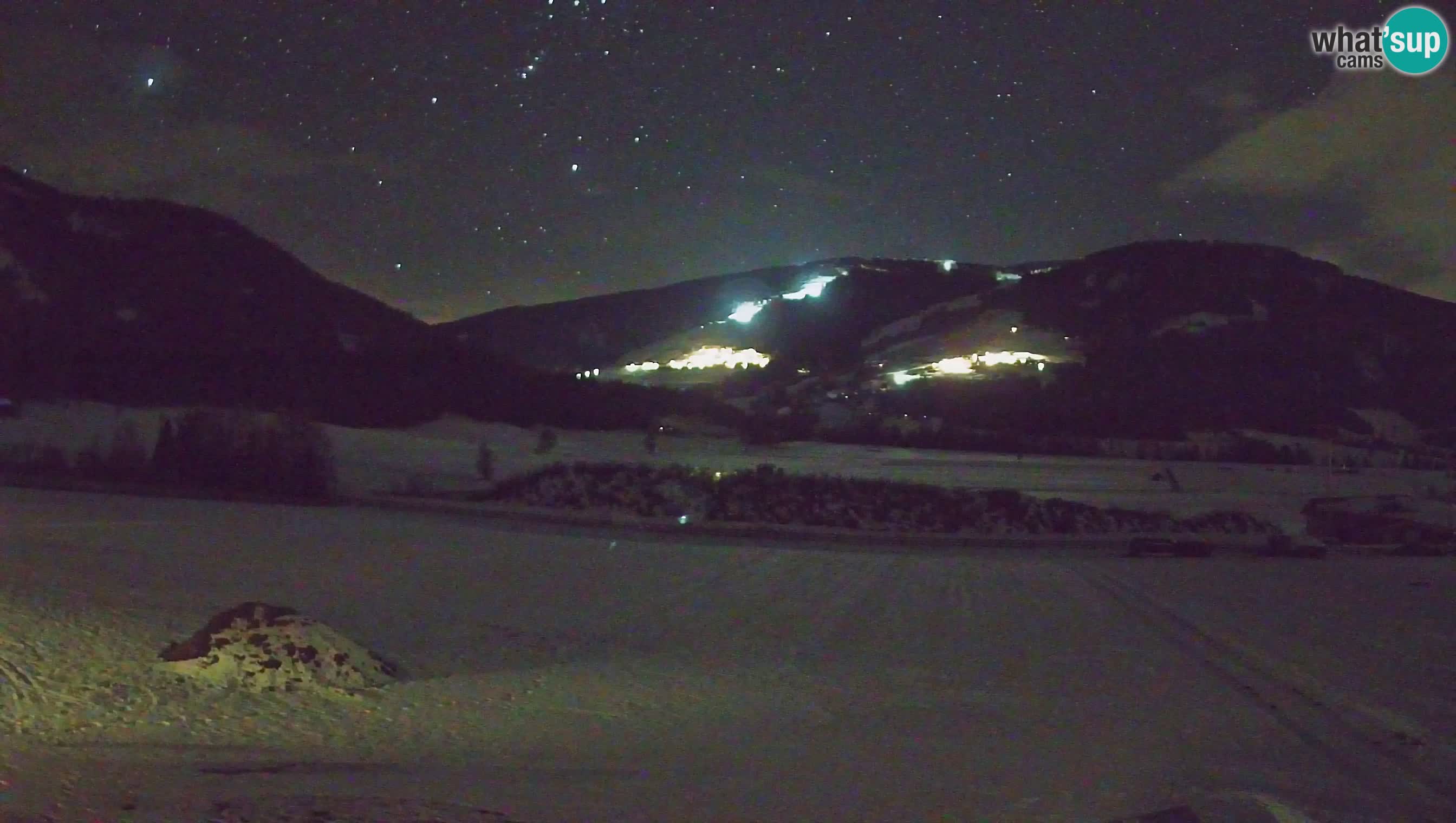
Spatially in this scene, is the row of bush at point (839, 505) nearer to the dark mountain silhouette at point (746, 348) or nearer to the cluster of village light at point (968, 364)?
the dark mountain silhouette at point (746, 348)

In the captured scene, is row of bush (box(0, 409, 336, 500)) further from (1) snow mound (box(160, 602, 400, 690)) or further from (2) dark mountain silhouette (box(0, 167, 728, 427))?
(1) snow mound (box(160, 602, 400, 690))

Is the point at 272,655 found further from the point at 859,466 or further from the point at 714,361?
the point at 714,361

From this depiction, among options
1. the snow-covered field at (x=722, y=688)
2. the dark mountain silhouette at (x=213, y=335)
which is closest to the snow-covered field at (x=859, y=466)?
the dark mountain silhouette at (x=213, y=335)

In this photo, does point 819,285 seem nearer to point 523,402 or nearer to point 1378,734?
point 523,402

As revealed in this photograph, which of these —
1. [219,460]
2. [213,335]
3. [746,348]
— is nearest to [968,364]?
[746,348]

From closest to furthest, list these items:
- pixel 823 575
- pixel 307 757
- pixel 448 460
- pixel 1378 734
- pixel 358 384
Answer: pixel 307 757 → pixel 1378 734 → pixel 823 575 → pixel 448 460 → pixel 358 384

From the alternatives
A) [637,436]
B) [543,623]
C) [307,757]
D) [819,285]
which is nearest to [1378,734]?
[307,757]
